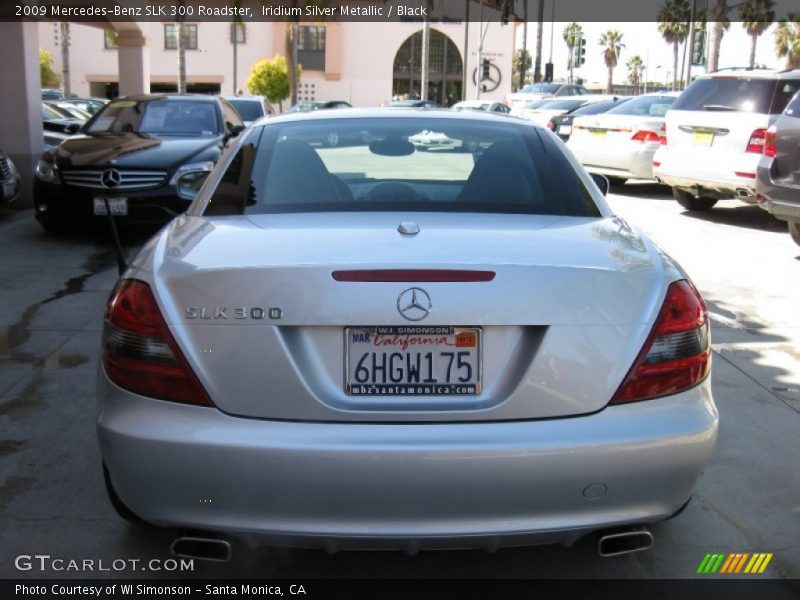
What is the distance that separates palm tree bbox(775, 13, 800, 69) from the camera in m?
57.6

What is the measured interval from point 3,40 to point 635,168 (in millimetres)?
8845

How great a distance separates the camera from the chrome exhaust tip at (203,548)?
2684mm

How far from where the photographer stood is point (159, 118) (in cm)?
1089

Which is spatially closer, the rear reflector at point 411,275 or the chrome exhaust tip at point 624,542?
the rear reflector at point 411,275

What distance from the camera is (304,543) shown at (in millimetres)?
2605

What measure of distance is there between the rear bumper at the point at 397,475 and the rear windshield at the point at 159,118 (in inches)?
336

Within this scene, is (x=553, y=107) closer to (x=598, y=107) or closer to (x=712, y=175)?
(x=598, y=107)

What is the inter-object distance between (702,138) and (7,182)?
26.2 ft

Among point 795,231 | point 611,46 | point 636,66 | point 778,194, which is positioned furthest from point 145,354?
point 636,66

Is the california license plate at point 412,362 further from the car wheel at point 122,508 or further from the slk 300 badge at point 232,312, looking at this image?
the car wheel at point 122,508

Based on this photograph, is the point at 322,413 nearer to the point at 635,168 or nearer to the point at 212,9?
the point at 635,168

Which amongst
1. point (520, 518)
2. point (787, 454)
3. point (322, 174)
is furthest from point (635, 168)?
point (520, 518)

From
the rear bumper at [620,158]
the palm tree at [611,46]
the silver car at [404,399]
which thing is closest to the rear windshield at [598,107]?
the rear bumper at [620,158]

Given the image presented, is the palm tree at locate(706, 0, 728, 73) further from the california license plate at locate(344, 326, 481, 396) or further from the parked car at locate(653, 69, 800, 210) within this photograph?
the california license plate at locate(344, 326, 481, 396)
